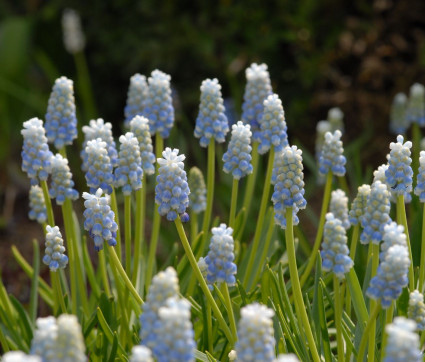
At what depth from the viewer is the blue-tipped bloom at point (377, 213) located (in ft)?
8.34

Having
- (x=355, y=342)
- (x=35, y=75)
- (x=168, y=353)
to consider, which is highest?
(x=35, y=75)

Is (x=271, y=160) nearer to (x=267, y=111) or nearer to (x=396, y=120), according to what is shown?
(x=267, y=111)

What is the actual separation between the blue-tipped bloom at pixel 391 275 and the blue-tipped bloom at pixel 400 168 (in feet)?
1.80

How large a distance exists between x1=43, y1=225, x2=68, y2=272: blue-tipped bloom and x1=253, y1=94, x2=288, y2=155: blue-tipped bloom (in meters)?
1.00

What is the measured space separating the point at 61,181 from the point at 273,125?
95cm

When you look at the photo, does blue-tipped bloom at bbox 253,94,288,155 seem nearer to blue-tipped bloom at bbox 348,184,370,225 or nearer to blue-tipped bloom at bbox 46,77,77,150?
blue-tipped bloom at bbox 348,184,370,225

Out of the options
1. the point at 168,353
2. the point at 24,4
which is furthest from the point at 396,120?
the point at 24,4

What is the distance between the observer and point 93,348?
10.7 feet

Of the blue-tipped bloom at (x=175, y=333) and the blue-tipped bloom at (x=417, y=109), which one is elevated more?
the blue-tipped bloom at (x=417, y=109)

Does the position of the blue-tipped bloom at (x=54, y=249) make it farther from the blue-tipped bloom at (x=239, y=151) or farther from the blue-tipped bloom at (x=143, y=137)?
the blue-tipped bloom at (x=239, y=151)

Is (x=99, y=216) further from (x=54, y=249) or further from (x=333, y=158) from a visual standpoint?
(x=333, y=158)

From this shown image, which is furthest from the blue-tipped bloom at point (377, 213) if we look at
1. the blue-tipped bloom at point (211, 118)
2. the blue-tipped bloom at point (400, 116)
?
the blue-tipped bloom at point (400, 116)

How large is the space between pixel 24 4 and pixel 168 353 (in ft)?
22.9

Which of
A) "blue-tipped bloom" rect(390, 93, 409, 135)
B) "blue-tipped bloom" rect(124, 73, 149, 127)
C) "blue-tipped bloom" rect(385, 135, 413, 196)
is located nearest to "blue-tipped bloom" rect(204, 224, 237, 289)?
"blue-tipped bloom" rect(385, 135, 413, 196)
